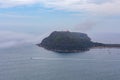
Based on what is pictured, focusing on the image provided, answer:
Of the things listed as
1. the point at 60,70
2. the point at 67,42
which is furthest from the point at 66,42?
the point at 60,70

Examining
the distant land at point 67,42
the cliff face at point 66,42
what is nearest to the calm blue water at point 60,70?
the distant land at point 67,42

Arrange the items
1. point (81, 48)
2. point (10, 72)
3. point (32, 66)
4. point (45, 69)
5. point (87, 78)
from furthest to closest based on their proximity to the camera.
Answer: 1. point (81, 48)
2. point (32, 66)
3. point (45, 69)
4. point (10, 72)
5. point (87, 78)

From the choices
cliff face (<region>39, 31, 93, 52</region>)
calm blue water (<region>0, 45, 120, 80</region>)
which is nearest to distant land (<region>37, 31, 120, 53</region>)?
cliff face (<region>39, 31, 93, 52</region>)

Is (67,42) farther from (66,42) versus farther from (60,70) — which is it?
(60,70)

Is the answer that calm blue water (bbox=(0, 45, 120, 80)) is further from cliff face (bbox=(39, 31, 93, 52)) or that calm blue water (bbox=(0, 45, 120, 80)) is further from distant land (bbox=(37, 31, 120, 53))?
cliff face (bbox=(39, 31, 93, 52))

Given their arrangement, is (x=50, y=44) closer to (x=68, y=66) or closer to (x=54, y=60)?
(x=54, y=60)

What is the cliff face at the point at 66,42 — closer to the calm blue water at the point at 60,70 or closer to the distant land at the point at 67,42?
the distant land at the point at 67,42

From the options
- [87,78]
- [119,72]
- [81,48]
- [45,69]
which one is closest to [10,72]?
[45,69]
